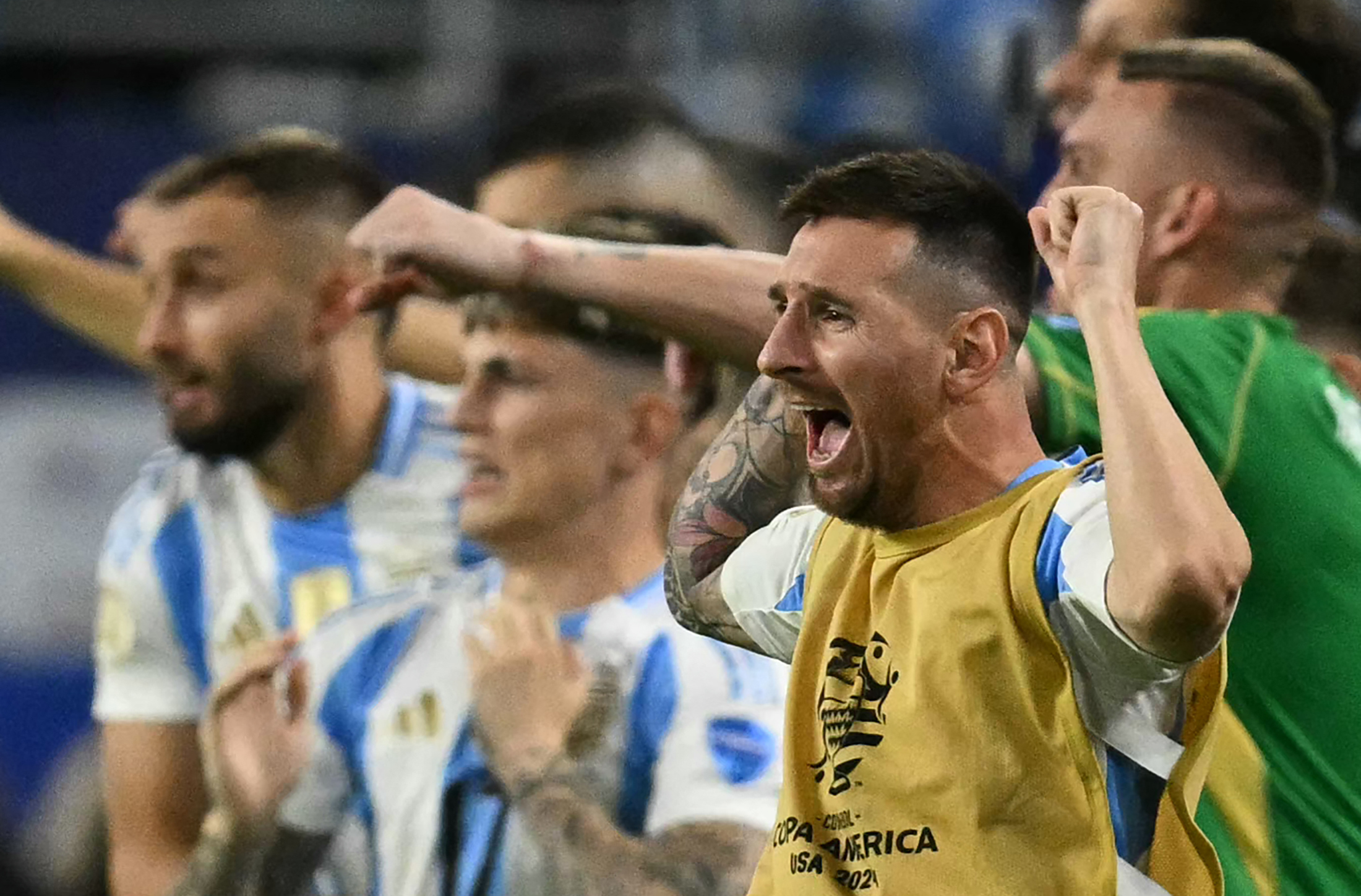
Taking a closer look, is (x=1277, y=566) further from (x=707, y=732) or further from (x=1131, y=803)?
(x=707, y=732)

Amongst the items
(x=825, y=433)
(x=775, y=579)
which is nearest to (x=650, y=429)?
(x=775, y=579)

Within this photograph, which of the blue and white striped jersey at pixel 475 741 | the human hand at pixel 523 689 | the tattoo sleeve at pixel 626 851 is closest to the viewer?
the tattoo sleeve at pixel 626 851

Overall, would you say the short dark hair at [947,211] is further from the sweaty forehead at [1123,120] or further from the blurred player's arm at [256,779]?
the blurred player's arm at [256,779]

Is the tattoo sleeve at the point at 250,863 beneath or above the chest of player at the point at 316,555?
beneath

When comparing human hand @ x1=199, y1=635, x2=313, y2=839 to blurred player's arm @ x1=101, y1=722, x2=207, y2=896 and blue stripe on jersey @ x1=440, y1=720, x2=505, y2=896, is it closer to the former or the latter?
blurred player's arm @ x1=101, y1=722, x2=207, y2=896

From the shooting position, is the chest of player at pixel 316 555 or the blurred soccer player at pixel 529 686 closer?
the blurred soccer player at pixel 529 686

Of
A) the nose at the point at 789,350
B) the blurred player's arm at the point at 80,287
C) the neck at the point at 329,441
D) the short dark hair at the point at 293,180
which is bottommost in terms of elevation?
the neck at the point at 329,441

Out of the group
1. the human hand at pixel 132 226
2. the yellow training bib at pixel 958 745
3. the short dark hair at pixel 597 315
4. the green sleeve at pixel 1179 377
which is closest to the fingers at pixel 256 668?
the short dark hair at pixel 597 315

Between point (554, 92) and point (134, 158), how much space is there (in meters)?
1.45

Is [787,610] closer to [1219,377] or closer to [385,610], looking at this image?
[1219,377]

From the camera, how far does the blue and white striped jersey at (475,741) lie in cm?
342

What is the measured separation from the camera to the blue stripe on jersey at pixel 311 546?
164 inches

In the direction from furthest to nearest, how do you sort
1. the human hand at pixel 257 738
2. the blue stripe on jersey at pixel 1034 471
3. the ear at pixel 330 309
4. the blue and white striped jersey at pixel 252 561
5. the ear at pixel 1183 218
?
1. the ear at pixel 330 309
2. the blue and white striped jersey at pixel 252 561
3. the human hand at pixel 257 738
4. the ear at pixel 1183 218
5. the blue stripe on jersey at pixel 1034 471

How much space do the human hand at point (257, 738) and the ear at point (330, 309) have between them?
664 mm
